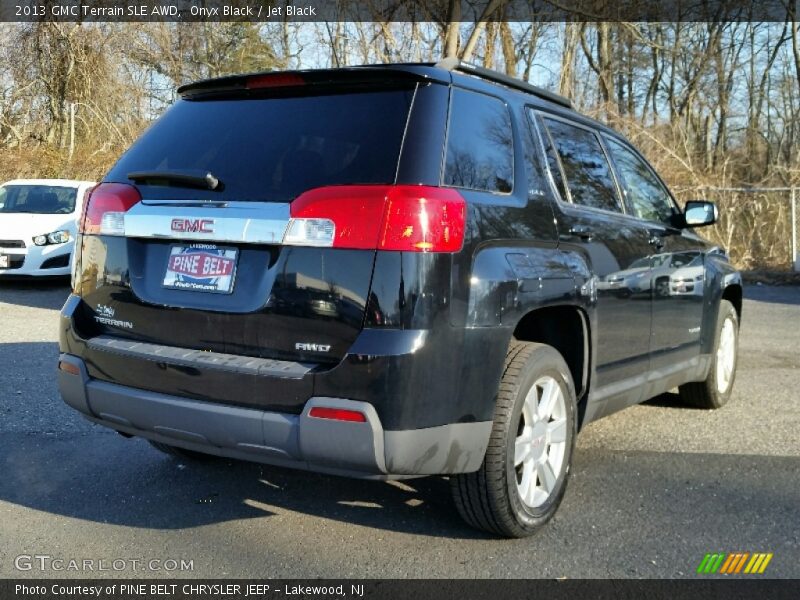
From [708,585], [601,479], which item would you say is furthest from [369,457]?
[601,479]

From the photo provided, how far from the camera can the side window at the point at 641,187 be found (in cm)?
465

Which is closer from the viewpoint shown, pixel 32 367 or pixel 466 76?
pixel 466 76

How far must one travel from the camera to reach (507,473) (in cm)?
322

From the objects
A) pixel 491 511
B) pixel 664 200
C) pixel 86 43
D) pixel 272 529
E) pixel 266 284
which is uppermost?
pixel 86 43

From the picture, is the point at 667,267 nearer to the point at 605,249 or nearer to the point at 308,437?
the point at 605,249

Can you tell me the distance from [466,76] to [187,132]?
1.24 meters

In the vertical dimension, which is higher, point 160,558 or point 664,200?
point 664,200

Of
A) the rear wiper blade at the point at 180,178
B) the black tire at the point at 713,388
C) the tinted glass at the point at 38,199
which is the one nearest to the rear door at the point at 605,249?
the black tire at the point at 713,388

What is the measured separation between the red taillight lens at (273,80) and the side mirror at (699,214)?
9.40 feet

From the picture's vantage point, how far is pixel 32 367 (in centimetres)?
657

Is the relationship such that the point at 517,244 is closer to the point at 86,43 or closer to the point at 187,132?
the point at 187,132

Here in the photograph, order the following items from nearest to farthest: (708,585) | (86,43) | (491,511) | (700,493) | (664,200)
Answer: (708,585), (491,511), (700,493), (664,200), (86,43)

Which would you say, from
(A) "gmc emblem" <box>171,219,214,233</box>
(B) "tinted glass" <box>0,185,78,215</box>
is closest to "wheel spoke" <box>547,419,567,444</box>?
(A) "gmc emblem" <box>171,219,214,233</box>

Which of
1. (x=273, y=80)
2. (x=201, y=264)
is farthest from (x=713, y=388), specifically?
(x=201, y=264)
